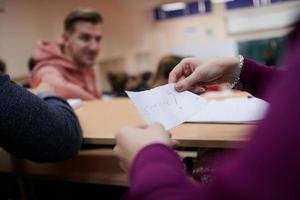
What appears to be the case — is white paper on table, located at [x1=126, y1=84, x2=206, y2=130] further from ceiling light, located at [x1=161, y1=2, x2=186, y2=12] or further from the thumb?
ceiling light, located at [x1=161, y1=2, x2=186, y2=12]

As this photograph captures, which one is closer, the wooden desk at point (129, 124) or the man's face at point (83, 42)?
the wooden desk at point (129, 124)

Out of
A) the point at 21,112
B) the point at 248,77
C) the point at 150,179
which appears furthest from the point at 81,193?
the point at 150,179

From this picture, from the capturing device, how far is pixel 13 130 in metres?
0.68

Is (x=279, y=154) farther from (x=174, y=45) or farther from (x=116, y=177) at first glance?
(x=174, y=45)

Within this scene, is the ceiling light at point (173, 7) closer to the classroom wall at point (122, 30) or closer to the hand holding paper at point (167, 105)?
the classroom wall at point (122, 30)

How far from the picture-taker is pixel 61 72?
6.84ft

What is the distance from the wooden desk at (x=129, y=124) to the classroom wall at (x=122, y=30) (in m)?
2.63

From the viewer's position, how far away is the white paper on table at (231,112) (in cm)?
80

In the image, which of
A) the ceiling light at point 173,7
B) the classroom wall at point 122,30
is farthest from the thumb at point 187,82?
the ceiling light at point 173,7

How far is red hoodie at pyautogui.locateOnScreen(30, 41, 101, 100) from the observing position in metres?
1.83

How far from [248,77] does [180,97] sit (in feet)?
0.63

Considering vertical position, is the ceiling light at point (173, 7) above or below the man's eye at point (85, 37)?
above

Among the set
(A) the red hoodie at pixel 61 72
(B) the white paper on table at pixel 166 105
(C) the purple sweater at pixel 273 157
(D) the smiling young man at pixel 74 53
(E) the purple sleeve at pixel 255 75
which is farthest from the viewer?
(D) the smiling young man at pixel 74 53

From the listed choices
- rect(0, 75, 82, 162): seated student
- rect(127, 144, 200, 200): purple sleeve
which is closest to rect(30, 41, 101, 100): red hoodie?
rect(0, 75, 82, 162): seated student
